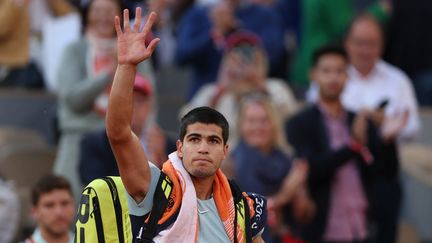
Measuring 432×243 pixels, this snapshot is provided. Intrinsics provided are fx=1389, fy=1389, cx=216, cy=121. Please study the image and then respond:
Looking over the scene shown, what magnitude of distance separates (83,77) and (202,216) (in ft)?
15.0

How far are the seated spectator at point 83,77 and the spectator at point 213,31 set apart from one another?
164 cm

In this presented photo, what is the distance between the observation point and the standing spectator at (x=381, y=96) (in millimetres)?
10789

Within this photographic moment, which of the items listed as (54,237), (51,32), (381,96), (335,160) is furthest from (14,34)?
(54,237)

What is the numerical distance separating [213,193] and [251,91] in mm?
4783

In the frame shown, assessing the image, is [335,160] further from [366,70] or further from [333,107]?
[366,70]

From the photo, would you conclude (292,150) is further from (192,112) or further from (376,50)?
(192,112)

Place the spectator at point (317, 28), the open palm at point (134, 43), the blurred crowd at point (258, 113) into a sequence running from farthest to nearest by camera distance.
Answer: the spectator at point (317, 28) < the blurred crowd at point (258, 113) < the open palm at point (134, 43)

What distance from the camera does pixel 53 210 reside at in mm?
9094

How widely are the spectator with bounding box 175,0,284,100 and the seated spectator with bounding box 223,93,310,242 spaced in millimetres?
1782

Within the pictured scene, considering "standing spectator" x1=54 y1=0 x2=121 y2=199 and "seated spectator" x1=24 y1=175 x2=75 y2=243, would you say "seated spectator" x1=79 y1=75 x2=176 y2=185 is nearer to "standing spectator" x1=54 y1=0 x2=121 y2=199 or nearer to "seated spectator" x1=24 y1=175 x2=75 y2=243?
"seated spectator" x1=24 y1=175 x2=75 y2=243

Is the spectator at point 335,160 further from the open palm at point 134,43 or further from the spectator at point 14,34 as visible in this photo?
the open palm at point 134,43

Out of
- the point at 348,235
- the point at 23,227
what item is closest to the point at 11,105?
the point at 23,227

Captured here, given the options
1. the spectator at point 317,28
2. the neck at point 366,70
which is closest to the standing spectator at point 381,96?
the neck at point 366,70

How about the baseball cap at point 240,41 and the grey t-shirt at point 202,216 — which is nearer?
the grey t-shirt at point 202,216
